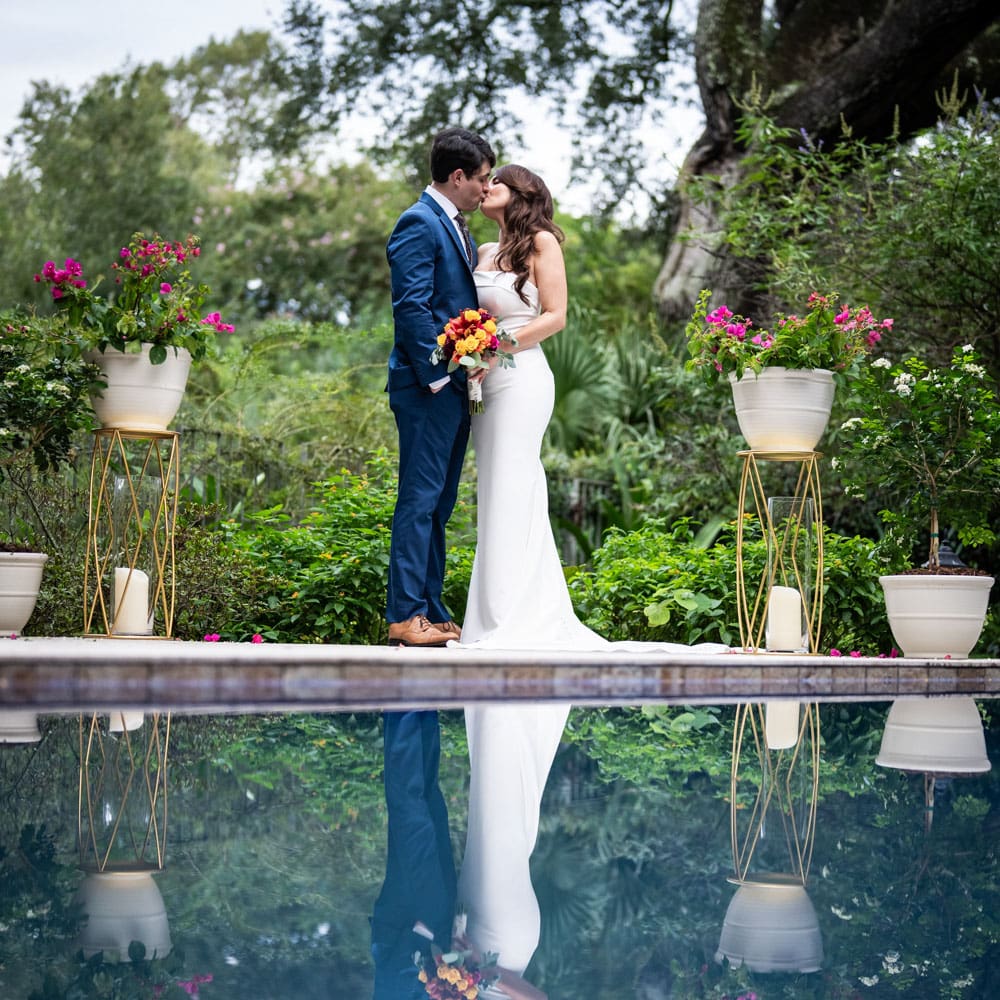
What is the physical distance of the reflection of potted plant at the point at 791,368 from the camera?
19.0 feet

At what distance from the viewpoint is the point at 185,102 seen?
2836cm

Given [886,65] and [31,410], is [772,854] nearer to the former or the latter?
[31,410]

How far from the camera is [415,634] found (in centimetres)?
541

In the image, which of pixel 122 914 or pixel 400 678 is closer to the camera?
pixel 122 914

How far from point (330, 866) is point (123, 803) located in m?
0.66

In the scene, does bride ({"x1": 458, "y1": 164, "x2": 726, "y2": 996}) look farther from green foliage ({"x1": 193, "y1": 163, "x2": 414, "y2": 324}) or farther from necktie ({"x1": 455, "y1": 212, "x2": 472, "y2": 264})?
green foliage ({"x1": 193, "y1": 163, "x2": 414, "y2": 324})

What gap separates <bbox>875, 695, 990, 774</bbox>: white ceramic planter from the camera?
10.8 feet

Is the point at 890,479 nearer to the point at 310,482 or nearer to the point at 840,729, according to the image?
the point at 840,729

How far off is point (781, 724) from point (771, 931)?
2483 millimetres

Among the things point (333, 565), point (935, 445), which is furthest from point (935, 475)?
point (333, 565)

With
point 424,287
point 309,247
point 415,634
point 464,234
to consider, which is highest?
point 309,247

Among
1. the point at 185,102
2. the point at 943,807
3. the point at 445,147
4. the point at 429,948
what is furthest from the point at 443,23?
the point at 185,102

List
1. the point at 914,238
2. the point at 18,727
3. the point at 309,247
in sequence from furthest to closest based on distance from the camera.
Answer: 1. the point at 309,247
2. the point at 914,238
3. the point at 18,727

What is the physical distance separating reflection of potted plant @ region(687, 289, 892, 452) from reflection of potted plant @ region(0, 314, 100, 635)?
2.84m
